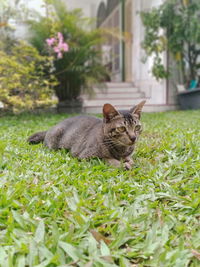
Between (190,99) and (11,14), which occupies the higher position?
(11,14)

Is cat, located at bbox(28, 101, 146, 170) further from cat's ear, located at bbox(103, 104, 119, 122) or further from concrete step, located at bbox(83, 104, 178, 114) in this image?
concrete step, located at bbox(83, 104, 178, 114)

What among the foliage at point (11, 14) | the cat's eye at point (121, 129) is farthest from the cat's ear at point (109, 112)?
the foliage at point (11, 14)

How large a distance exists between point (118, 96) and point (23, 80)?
3355 millimetres

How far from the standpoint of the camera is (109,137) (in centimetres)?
193

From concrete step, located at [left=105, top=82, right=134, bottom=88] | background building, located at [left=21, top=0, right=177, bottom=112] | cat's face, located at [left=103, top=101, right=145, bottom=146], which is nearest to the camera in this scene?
cat's face, located at [left=103, top=101, right=145, bottom=146]

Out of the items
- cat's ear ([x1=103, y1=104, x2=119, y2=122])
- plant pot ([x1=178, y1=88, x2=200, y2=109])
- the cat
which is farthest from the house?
cat's ear ([x1=103, y1=104, x2=119, y2=122])

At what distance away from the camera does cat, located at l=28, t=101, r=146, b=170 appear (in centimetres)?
187

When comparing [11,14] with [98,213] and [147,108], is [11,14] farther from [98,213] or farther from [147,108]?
[98,213]

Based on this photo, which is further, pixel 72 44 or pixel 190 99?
pixel 190 99

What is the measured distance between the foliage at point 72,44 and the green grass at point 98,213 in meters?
4.09

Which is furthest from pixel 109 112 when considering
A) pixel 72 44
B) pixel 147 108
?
pixel 147 108

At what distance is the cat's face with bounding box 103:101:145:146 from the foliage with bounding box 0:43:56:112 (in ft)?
10.6

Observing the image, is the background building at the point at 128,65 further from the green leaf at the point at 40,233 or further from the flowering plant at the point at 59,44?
the green leaf at the point at 40,233

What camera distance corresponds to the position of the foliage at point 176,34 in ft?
21.2
